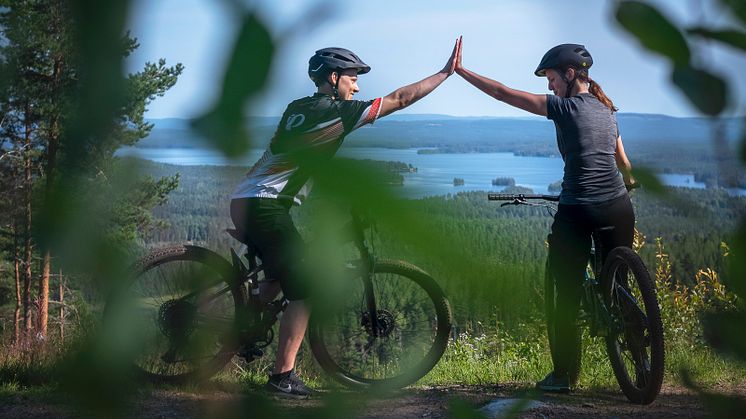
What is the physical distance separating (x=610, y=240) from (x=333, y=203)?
3.87 meters

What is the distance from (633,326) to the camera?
14.2ft

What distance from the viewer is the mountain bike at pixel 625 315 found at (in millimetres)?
4082

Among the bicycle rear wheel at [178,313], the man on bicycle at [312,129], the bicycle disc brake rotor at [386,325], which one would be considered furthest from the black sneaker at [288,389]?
the bicycle disc brake rotor at [386,325]

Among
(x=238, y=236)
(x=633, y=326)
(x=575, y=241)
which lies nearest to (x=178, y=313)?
(x=238, y=236)

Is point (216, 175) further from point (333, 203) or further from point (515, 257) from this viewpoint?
point (515, 257)

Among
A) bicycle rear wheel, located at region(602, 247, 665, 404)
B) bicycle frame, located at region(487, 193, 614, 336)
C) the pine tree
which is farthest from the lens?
bicycle frame, located at region(487, 193, 614, 336)

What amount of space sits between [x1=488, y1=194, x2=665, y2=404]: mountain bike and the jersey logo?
3454 mm

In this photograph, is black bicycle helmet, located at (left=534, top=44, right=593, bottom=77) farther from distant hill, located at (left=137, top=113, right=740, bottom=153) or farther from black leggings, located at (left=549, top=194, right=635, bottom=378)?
black leggings, located at (left=549, top=194, right=635, bottom=378)

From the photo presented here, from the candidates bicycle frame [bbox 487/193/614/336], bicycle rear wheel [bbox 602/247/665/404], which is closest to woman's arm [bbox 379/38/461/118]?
bicycle rear wheel [bbox 602/247/665/404]

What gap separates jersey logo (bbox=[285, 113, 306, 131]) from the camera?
598 mm

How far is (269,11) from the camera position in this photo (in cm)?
59

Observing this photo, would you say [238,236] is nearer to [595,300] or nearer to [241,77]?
[241,77]

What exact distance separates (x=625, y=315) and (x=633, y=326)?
0.21 ft

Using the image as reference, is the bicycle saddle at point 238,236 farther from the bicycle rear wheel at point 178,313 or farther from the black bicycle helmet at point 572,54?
the black bicycle helmet at point 572,54
